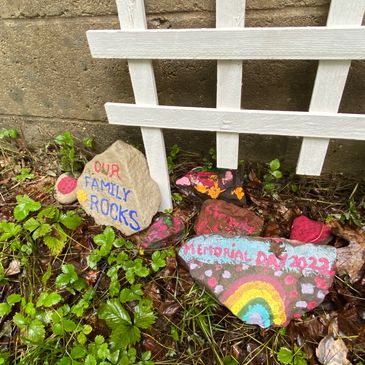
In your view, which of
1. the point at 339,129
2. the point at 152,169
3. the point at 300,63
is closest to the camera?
the point at 339,129

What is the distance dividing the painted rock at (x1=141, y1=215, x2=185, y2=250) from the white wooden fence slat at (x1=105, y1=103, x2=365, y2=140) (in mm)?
497

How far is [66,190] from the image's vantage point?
176 cm

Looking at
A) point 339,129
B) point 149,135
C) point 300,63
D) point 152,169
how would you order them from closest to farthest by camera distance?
1. point 339,129
2. point 300,63
3. point 149,135
4. point 152,169

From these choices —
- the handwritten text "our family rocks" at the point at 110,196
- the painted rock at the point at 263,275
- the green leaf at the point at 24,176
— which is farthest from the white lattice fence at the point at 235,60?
the green leaf at the point at 24,176

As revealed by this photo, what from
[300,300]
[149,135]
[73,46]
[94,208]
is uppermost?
[73,46]

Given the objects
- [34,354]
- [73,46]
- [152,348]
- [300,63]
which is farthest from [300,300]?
[73,46]

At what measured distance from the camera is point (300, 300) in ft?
4.29

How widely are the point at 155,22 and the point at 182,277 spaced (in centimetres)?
112

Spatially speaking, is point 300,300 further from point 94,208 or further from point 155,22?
point 155,22

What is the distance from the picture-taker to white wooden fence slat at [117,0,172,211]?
1135 mm

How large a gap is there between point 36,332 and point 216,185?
1.03 metres

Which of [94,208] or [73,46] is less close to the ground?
[73,46]

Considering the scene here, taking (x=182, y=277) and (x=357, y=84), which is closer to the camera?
(x=357, y=84)

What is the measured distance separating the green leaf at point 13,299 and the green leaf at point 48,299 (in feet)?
0.33
